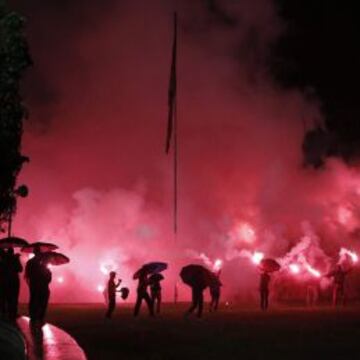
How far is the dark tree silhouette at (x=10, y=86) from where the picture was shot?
1360 centimetres

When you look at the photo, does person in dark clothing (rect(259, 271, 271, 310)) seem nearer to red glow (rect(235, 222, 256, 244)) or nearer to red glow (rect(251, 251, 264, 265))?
red glow (rect(251, 251, 264, 265))

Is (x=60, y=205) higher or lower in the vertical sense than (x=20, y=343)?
higher

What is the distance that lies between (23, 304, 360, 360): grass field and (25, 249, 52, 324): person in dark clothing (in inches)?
36.9

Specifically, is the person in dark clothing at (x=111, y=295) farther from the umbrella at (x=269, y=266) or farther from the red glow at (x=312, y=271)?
the red glow at (x=312, y=271)

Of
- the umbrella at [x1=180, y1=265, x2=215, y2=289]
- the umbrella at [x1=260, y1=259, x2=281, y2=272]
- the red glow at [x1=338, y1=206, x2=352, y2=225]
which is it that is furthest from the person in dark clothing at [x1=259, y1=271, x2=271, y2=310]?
the red glow at [x1=338, y1=206, x2=352, y2=225]

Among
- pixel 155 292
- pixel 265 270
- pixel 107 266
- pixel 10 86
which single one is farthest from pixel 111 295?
pixel 107 266

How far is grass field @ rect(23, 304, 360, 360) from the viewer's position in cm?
1580

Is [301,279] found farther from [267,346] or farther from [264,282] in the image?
[267,346]

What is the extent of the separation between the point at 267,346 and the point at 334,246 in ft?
109

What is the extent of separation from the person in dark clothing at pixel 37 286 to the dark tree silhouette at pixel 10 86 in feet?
22.9

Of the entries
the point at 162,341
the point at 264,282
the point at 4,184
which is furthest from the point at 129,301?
the point at 4,184

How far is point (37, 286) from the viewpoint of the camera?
71.8 ft

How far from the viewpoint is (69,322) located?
25.2 metres

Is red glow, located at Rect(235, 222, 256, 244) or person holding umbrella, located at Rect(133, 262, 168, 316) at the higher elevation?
red glow, located at Rect(235, 222, 256, 244)
